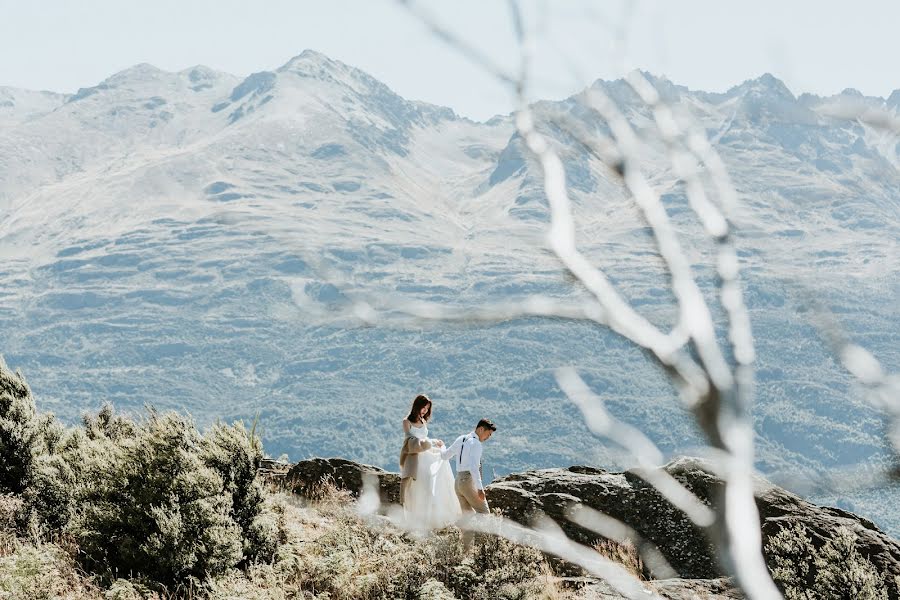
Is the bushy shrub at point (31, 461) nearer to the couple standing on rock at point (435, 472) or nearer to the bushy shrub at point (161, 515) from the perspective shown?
the bushy shrub at point (161, 515)

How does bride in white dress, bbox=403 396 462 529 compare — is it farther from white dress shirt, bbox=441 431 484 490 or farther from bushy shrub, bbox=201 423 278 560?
bushy shrub, bbox=201 423 278 560

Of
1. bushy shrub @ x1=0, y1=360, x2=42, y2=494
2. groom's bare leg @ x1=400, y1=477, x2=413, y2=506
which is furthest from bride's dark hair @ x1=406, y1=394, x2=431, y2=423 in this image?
bushy shrub @ x1=0, y1=360, x2=42, y2=494

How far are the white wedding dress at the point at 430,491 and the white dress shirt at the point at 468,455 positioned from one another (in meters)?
0.19

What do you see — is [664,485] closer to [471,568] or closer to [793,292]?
[793,292]

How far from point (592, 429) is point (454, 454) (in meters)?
8.22

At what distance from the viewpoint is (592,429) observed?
99.0 inches

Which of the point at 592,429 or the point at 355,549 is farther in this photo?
the point at 355,549

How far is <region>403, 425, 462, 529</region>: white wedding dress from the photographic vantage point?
10.4 meters

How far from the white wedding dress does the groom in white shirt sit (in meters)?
0.13

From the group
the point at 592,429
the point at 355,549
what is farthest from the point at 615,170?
Answer: the point at 355,549

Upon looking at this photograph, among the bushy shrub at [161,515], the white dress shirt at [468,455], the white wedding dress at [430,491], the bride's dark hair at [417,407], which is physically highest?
the bride's dark hair at [417,407]

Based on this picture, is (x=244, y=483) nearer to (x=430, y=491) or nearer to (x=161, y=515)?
(x=161, y=515)

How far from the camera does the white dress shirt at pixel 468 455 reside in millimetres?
10523

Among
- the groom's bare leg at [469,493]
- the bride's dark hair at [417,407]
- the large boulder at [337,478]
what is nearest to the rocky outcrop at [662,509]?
the large boulder at [337,478]
